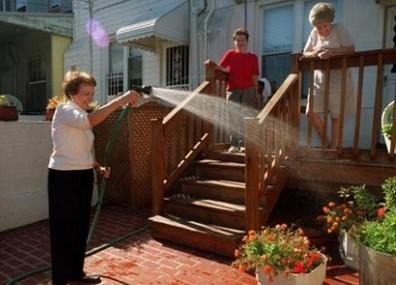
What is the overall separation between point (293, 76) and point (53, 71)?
27.3 ft

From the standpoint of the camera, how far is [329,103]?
13.4 ft

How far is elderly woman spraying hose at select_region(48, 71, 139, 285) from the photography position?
2748mm

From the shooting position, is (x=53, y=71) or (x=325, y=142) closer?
(x=325, y=142)

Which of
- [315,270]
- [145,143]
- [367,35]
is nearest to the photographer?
[315,270]

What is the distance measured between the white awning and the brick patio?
384 cm

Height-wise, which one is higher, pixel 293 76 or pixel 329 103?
pixel 293 76

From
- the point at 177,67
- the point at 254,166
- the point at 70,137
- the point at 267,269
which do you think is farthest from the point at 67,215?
the point at 177,67

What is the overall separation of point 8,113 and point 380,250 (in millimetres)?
4535

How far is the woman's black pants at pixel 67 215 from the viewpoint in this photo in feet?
9.26

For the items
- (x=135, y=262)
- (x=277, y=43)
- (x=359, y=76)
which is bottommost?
(x=135, y=262)

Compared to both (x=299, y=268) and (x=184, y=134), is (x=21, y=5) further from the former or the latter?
(x=299, y=268)

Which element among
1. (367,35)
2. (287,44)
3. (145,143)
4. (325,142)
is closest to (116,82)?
(145,143)

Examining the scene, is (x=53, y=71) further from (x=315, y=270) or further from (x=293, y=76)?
(x=315, y=270)

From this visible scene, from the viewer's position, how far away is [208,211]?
406cm
